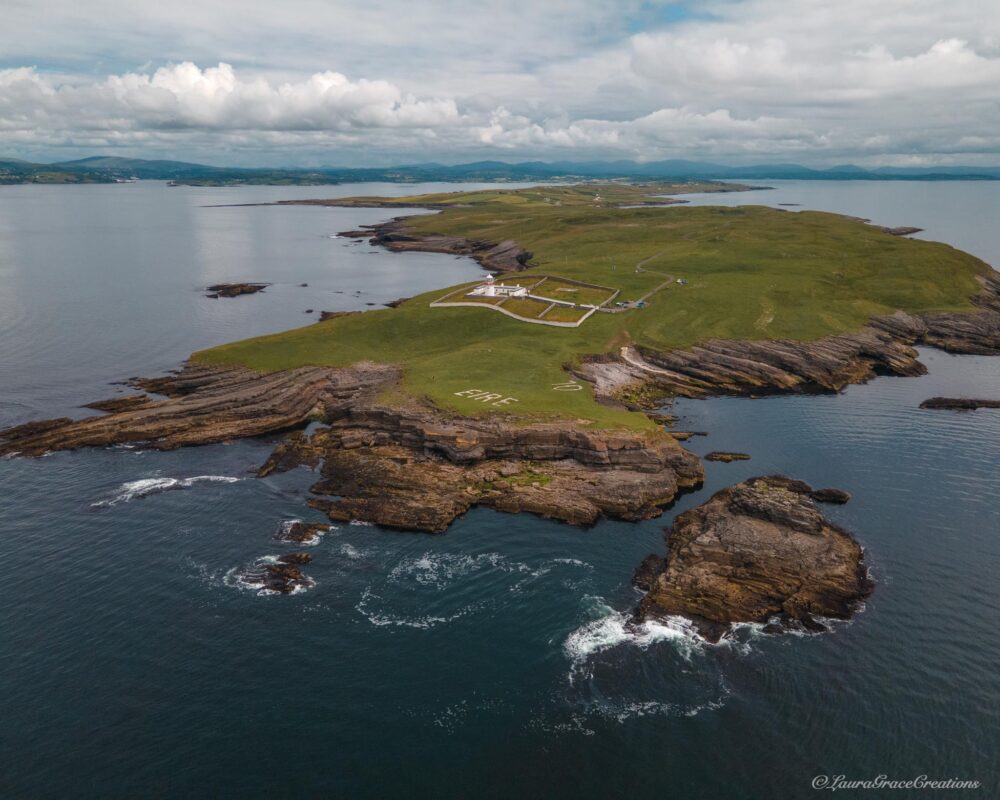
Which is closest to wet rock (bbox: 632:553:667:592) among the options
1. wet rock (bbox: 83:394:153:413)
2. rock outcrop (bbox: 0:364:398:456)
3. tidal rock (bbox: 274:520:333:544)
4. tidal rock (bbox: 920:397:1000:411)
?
tidal rock (bbox: 274:520:333:544)

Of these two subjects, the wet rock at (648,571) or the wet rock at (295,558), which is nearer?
the wet rock at (648,571)

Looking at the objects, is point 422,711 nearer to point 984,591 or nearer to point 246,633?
point 246,633

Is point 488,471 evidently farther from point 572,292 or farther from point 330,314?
point 330,314

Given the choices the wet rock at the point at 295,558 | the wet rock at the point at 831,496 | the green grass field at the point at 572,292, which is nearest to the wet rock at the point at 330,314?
the green grass field at the point at 572,292

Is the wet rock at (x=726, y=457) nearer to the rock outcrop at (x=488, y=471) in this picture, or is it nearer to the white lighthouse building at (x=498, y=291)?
the rock outcrop at (x=488, y=471)

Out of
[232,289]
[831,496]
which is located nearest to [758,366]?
[831,496]

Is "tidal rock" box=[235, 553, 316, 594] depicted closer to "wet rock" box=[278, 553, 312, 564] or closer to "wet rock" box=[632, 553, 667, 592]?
"wet rock" box=[278, 553, 312, 564]
